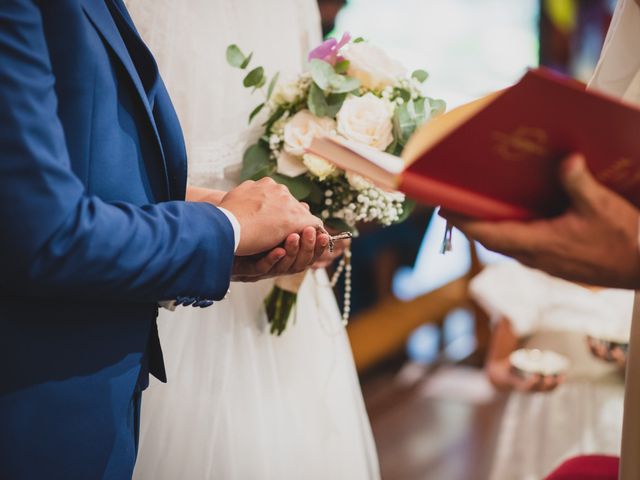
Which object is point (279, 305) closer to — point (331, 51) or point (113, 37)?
point (331, 51)

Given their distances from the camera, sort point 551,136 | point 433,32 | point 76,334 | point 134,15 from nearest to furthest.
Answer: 1. point 551,136
2. point 76,334
3. point 134,15
4. point 433,32

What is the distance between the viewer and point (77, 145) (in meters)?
1.08

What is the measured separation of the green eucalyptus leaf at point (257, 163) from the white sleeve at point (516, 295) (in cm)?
169

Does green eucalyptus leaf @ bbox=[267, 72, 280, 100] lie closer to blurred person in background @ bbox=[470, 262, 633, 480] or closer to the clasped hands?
the clasped hands

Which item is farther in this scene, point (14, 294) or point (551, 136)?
point (14, 294)

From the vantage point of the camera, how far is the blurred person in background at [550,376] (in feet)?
7.98

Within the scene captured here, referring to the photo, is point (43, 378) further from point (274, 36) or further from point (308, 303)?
point (274, 36)

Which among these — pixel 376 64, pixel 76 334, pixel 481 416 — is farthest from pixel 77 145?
pixel 481 416

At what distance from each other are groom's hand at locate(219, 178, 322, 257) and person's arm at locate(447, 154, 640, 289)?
1.24 feet

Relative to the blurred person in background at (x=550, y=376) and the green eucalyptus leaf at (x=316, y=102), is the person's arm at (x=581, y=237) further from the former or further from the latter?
the blurred person in background at (x=550, y=376)

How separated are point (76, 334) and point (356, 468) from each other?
85cm

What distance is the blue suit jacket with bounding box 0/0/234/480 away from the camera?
0.94m

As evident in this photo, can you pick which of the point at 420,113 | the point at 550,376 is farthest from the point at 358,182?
the point at 550,376

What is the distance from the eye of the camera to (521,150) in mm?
880
